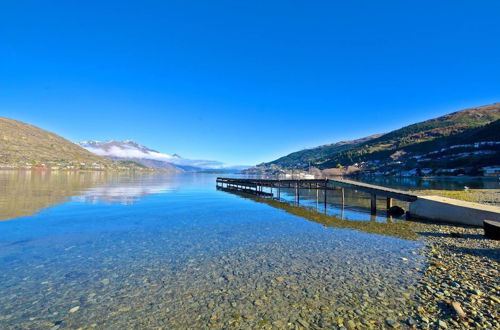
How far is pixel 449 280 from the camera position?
866 cm

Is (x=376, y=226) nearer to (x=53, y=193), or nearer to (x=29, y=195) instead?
(x=29, y=195)

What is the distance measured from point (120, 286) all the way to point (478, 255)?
15375 millimetres

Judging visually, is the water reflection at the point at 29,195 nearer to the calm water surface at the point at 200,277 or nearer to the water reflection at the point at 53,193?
the water reflection at the point at 53,193

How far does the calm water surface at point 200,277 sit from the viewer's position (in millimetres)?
6949

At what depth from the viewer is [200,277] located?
9.64m

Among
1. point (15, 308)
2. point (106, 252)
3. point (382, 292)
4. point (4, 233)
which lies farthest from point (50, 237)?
point (382, 292)

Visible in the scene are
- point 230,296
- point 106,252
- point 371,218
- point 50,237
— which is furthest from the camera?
point 371,218

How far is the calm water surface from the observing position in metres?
6.95

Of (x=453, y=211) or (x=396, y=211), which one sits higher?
(x=453, y=211)

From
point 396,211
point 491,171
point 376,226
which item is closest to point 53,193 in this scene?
point 376,226

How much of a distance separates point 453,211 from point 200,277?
19646 mm

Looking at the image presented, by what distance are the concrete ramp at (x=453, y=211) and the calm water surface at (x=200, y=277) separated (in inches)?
279

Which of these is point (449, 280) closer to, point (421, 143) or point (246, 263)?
point (246, 263)

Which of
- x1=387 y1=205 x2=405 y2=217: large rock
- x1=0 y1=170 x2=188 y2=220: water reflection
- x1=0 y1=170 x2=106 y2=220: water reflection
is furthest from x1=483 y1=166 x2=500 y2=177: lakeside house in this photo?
x1=0 y1=170 x2=106 y2=220: water reflection
